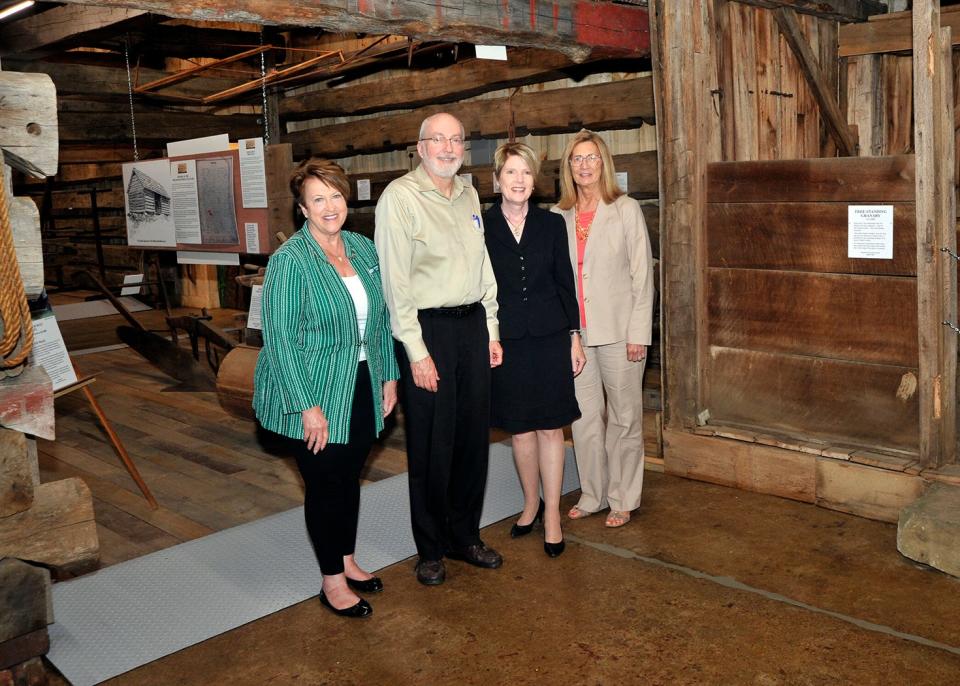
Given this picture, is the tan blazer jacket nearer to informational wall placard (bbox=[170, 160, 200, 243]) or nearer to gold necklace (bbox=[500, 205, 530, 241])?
gold necklace (bbox=[500, 205, 530, 241])

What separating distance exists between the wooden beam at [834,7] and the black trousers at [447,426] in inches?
103

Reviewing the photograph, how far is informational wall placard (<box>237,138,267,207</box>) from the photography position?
5.95 m

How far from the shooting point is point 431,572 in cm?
373

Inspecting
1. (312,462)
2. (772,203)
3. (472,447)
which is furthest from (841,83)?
(312,462)

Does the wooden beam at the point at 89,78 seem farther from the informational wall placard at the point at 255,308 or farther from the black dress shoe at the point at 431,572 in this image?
the black dress shoe at the point at 431,572

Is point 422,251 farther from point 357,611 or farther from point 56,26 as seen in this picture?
point 56,26

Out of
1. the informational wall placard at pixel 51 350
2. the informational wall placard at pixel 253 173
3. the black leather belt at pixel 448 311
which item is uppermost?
the informational wall placard at pixel 253 173

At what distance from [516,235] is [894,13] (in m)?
3.32

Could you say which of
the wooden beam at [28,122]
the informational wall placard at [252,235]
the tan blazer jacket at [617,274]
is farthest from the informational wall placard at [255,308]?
the wooden beam at [28,122]

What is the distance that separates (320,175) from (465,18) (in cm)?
118

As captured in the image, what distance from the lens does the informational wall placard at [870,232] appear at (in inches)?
163

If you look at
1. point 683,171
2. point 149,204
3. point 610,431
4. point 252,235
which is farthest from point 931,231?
point 149,204

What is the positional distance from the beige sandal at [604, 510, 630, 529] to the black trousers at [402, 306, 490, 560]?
769 millimetres

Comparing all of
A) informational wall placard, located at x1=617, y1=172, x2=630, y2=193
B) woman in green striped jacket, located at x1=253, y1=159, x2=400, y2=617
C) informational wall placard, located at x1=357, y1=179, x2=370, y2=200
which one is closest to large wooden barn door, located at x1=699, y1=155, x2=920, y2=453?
informational wall placard, located at x1=617, y1=172, x2=630, y2=193
